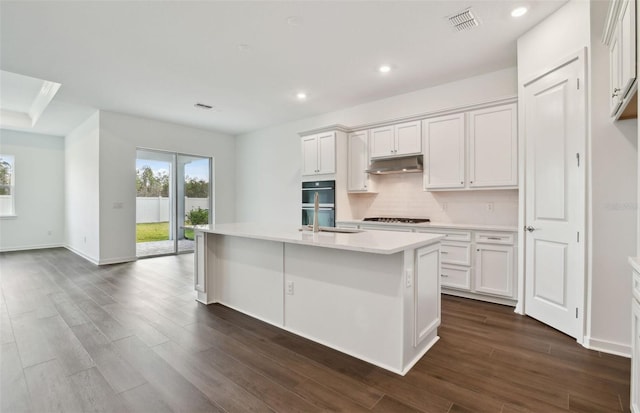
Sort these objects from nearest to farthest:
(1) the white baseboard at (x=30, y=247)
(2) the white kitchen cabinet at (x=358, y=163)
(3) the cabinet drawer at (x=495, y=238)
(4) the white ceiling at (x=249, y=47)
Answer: (4) the white ceiling at (x=249, y=47) < (3) the cabinet drawer at (x=495, y=238) < (2) the white kitchen cabinet at (x=358, y=163) < (1) the white baseboard at (x=30, y=247)

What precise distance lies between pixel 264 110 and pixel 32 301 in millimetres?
4321

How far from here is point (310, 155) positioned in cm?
543

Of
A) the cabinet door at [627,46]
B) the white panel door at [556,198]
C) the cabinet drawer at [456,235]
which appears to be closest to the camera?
the cabinet door at [627,46]

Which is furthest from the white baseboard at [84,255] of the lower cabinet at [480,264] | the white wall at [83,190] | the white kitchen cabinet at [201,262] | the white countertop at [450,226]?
the lower cabinet at [480,264]

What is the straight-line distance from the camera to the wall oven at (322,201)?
504 centimetres

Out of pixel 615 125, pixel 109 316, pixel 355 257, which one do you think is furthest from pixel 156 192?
pixel 615 125

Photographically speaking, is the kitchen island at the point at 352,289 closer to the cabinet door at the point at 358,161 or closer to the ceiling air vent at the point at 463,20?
the ceiling air vent at the point at 463,20

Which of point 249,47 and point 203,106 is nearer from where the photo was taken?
point 249,47

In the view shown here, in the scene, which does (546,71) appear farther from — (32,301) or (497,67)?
(32,301)

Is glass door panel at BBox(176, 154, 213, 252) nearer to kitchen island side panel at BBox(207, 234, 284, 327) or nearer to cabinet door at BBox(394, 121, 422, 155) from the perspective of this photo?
kitchen island side panel at BBox(207, 234, 284, 327)

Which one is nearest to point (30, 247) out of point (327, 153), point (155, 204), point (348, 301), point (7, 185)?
point (7, 185)

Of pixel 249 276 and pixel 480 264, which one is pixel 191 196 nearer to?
pixel 249 276

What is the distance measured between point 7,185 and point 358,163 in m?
8.13

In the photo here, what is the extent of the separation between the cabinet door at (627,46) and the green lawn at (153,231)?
7.18 m
